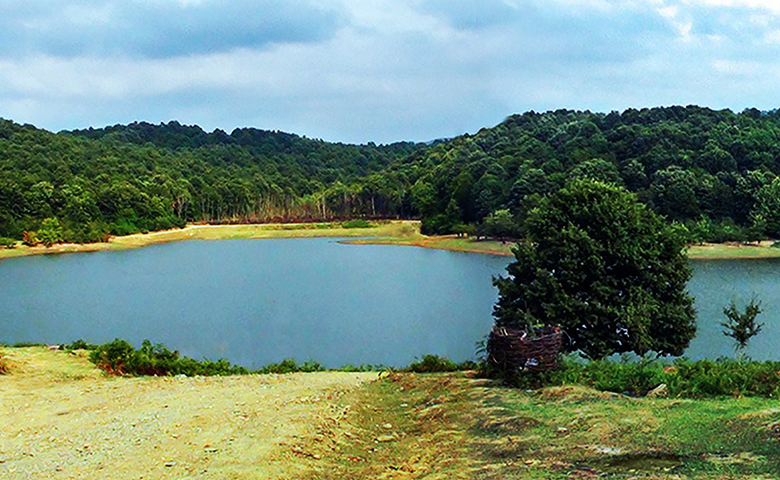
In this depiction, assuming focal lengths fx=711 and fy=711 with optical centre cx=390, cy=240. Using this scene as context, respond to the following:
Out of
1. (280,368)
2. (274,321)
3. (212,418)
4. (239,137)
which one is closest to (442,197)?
(274,321)

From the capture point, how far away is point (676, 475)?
485cm

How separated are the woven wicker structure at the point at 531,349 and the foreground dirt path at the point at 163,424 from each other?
1975mm

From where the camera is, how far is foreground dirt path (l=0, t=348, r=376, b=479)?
19.8 feet

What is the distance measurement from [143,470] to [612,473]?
3761mm

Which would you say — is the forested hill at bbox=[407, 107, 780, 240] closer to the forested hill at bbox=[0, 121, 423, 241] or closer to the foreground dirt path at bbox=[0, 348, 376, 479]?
the forested hill at bbox=[0, 121, 423, 241]

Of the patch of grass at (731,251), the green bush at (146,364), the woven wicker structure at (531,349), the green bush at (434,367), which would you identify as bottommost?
the patch of grass at (731,251)

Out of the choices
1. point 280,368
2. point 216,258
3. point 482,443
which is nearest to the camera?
point 482,443

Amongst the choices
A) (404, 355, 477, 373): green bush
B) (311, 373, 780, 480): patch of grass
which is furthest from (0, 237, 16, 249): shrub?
(311, 373, 780, 480): patch of grass

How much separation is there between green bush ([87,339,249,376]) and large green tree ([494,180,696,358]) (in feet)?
16.5

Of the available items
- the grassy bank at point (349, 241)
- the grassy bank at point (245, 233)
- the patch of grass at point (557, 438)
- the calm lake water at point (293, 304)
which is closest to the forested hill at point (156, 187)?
the grassy bank at point (245, 233)

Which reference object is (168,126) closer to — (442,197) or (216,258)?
(442,197)

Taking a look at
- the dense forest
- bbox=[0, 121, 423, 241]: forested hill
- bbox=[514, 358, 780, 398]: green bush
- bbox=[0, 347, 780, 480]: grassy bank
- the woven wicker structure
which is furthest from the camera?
bbox=[0, 121, 423, 241]: forested hill

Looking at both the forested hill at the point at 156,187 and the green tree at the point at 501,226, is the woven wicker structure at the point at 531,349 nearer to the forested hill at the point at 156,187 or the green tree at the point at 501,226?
the green tree at the point at 501,226

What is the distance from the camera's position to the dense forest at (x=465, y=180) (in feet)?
159
